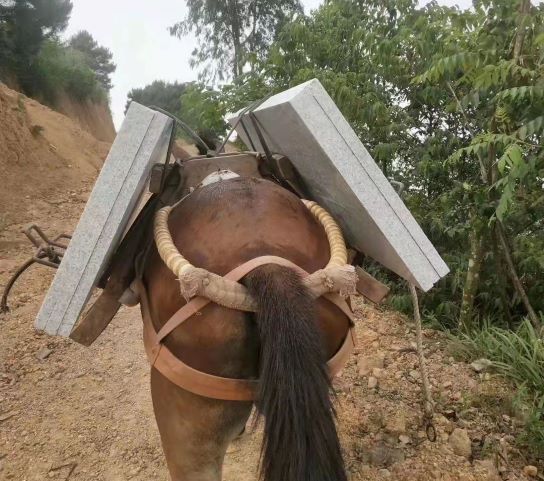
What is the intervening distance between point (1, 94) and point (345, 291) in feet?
32.0

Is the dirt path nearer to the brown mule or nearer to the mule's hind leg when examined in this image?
the mule's hind leg

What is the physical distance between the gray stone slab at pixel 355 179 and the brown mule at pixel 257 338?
161 mm

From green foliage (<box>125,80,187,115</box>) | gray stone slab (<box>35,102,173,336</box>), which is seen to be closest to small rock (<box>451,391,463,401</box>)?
gray stone slab (<box>35,102,173,336</box>)

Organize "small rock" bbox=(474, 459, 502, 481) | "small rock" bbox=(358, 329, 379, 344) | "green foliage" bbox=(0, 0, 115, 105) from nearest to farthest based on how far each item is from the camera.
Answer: "small rock" bbox=(474, 459, 502, 481)
"small rock" bbox=(358, 329, 379, 344)
"green foliage" bbox=(0, 0, 115, 105)

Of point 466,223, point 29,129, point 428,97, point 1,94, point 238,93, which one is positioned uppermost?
point 1,94

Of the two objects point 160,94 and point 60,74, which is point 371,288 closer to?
point 60,74

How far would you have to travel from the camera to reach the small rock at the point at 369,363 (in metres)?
3.14

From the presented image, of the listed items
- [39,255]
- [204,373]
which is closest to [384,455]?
[204,373]

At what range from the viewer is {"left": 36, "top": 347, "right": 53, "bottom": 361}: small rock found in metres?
3.58

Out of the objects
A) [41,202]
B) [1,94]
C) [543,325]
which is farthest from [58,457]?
[1,94]

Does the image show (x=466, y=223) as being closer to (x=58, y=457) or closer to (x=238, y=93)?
(x=238, y=93)

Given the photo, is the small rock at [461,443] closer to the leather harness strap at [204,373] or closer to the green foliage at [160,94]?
the leather harness strap at [204,373]

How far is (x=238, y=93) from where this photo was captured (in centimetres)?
537

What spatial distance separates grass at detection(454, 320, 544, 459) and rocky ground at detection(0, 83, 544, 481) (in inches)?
3.2
